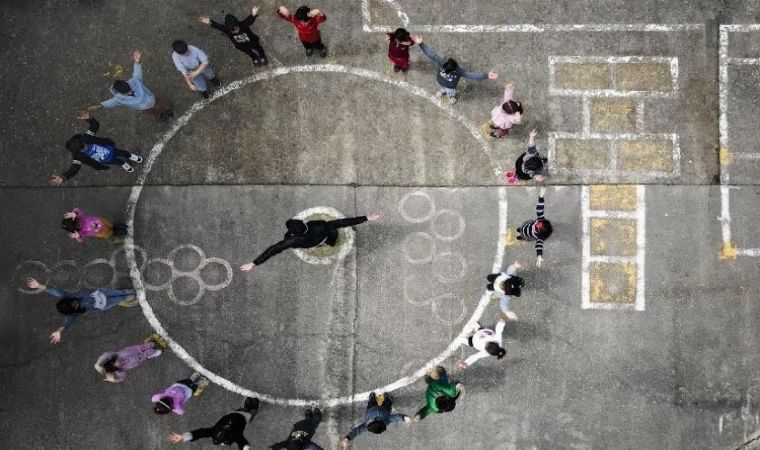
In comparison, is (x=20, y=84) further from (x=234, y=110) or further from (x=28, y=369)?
(x=28, y=369)

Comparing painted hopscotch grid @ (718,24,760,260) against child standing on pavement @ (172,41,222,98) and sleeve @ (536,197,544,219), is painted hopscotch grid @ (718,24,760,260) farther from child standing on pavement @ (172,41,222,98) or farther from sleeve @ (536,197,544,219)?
child standing on pavement @ (172,41,222,98)

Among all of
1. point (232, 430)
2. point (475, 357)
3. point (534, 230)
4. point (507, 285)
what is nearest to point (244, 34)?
point (534, 230)

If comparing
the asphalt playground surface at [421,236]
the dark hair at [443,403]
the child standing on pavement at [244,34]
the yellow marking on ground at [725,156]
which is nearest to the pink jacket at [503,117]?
the asphalt playground surface at [421,236]

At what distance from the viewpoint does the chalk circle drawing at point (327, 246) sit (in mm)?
9477

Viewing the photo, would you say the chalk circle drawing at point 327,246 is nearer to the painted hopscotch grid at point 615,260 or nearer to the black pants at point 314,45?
the black pants at point 314,45

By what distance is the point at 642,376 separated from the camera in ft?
30.1

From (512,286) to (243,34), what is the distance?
5393mm

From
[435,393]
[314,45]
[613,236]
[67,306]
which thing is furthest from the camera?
[314,45]

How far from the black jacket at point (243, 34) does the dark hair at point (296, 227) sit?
9.97 feet

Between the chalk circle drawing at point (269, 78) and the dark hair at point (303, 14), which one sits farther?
the chalk circle drawing at point (269, 78)

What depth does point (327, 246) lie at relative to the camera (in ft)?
31.0

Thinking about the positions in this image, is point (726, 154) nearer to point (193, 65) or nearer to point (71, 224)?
point (193, 65)

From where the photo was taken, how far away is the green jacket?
27.6 feet

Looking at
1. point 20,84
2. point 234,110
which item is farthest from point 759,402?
point 20,84
